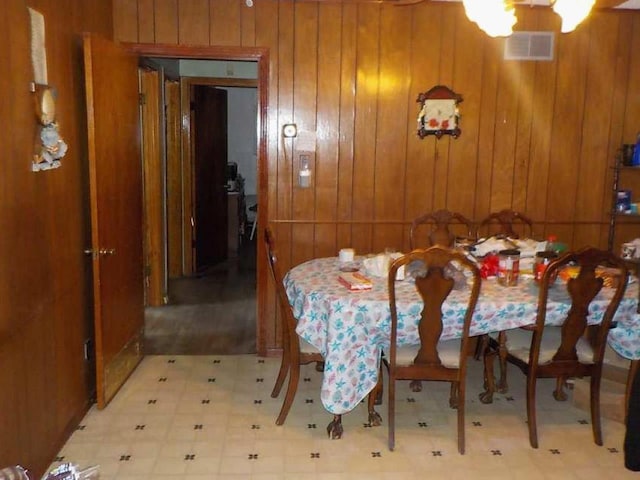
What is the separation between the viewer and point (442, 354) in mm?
3014

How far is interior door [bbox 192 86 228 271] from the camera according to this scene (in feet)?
21.6

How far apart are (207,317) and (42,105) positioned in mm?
2813

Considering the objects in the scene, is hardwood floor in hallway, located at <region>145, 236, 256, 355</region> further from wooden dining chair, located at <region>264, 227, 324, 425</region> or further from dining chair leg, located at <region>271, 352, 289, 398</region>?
wooden dining chair, located at <region>264, 227, 324, 425</region>

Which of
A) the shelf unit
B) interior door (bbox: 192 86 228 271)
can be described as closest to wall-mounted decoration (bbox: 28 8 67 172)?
the shelf unit

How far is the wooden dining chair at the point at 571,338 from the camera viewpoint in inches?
111

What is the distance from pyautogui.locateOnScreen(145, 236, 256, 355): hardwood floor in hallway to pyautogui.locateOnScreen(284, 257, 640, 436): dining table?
1.45 m

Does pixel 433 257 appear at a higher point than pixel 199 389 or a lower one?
higher

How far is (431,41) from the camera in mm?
4043

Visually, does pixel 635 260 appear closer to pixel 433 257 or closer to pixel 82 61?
pixel 433 257

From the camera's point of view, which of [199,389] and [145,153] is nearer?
[199,389]

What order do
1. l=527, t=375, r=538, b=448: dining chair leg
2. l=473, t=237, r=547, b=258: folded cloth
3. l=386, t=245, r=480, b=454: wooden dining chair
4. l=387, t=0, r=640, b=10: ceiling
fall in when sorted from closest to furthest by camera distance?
l=386, t=245, r=480, b=454: wooden dining chair → l=527, t=375, r=538, b=448: dining chair leg → l=473, t=237, r=547, b=258: folded cloth → l=387, t=0, r=640, b=10: ceiling

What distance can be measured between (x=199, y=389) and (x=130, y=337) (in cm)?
57

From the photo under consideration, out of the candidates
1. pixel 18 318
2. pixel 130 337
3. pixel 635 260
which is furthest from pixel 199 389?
pixel 635 260

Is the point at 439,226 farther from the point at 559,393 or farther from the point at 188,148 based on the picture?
the point at 188,148
